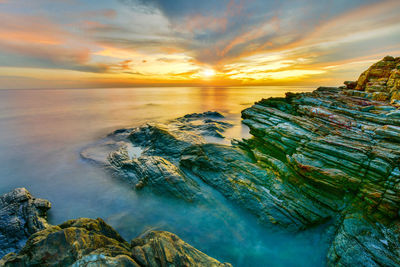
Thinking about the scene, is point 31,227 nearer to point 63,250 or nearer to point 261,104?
point 63,250

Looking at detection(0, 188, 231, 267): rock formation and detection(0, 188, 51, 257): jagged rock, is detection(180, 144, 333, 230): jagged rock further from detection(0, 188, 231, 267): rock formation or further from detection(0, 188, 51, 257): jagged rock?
detection(0, 188, 51, 257): jagged rock

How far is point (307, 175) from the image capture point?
23.9 ft

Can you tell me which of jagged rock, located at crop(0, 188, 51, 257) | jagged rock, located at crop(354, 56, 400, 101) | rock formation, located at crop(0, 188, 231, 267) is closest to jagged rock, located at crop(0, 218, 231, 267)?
rock formation, located at crop(0, 188, 231, 267)

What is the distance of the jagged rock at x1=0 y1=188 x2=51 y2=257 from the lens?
5.67 metres

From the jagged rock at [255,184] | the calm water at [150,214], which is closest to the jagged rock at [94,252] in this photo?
the calm water at [150,214]

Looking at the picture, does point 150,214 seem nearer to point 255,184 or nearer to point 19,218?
point 19,218

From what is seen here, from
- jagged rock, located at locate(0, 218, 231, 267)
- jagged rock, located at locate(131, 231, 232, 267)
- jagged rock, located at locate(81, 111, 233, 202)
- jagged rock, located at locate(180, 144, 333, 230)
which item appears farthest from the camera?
jagged rock, located at locate(81, 111, 233, 202)

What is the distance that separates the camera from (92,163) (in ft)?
39.9

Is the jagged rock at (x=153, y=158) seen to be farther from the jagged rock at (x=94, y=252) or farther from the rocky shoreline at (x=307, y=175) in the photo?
the jagged rock at (x=94, y=252)

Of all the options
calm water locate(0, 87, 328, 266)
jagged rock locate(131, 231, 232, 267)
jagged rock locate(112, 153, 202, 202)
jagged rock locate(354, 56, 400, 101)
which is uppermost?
jagged rock locate(354, 56, 400, 101)

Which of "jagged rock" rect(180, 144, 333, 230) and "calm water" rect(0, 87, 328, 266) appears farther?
"jagged rock" rect(180, 144, 333, 230)

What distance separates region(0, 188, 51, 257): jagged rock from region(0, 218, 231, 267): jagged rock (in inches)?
115

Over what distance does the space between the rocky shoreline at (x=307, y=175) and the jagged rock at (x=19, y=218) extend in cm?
283

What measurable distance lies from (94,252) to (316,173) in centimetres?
869
